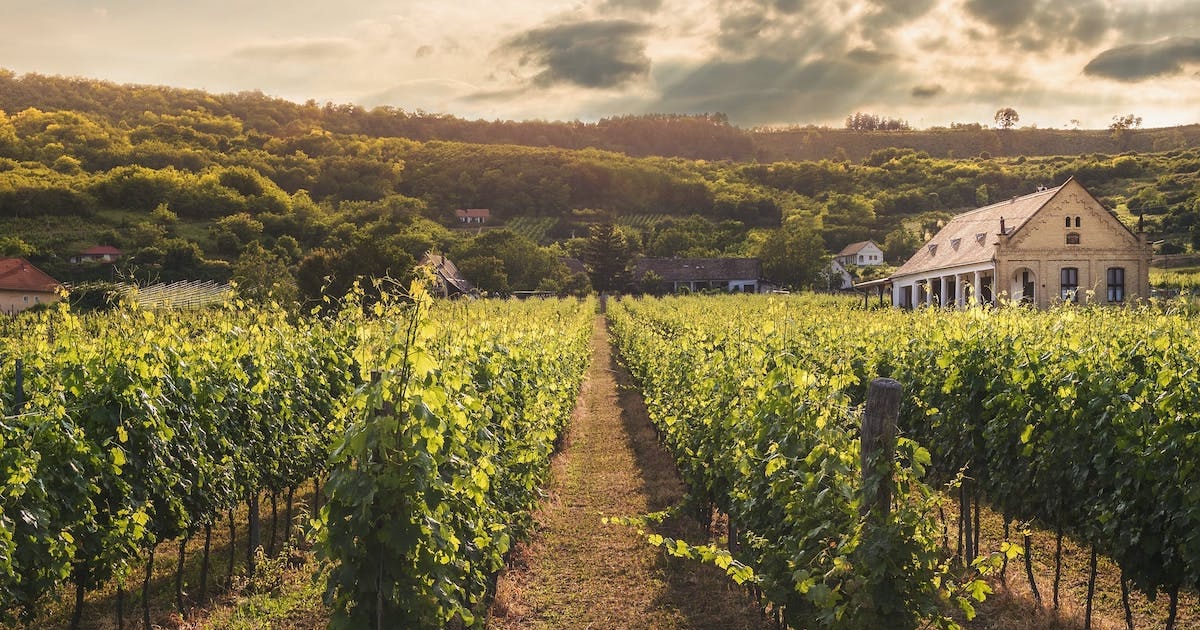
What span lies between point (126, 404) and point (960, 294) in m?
41.7

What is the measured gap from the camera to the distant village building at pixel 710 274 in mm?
88375

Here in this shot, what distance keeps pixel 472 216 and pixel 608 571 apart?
12279 cm

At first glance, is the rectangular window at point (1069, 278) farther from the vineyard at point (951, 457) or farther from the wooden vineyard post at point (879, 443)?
the wooden vineyard post at point (879, 443)

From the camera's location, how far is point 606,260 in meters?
87.1

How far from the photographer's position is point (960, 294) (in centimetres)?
4172

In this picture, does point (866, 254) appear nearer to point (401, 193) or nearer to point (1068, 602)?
point (401, 193)

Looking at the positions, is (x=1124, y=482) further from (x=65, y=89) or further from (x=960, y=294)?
(x=65, y=89)

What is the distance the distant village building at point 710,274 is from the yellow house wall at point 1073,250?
48.3 m

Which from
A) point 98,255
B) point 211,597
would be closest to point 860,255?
point 98,255

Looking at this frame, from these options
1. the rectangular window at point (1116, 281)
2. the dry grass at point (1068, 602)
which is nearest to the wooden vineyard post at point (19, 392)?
the dry grass at point (1068, 602)

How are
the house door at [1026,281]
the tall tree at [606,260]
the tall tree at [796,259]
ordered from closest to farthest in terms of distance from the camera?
the house door at [1026,281]
the tall tree at [796,259]
the tall tree at [606,260]

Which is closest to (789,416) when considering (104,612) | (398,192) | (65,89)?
(104,612)

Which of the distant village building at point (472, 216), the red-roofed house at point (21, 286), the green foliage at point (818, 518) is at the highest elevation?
the distant village building at point (472, 216)

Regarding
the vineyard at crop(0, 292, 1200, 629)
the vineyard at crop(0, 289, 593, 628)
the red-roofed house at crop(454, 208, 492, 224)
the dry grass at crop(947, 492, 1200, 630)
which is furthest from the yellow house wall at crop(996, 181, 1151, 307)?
the red-roofed house at crop(454, 208, 492, 224)
